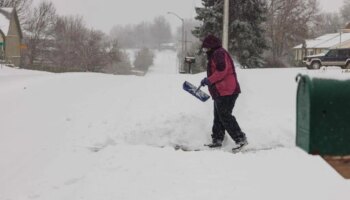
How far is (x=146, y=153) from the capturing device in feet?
23.1

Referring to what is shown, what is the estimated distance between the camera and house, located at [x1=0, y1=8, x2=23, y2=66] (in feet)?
210

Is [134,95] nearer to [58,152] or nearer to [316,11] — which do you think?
[58,152]

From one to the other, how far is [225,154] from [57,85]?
25.7 ft

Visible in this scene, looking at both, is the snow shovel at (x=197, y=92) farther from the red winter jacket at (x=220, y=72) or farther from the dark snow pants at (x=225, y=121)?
the red winter jacket at (x=220, y=72)

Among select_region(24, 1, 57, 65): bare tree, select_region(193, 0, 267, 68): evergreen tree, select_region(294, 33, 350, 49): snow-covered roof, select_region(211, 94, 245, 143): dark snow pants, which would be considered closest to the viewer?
select_region(211, 94, 245, 143): dark snow pants

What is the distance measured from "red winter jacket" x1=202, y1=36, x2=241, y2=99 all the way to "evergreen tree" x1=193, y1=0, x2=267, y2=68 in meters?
30.6

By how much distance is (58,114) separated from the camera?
9898 mm

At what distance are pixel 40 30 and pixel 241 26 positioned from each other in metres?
57.6

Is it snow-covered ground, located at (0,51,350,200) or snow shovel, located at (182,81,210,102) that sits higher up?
snow shovel, located at (182,81,210,102)

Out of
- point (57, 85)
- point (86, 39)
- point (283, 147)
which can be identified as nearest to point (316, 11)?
point (86, 39)

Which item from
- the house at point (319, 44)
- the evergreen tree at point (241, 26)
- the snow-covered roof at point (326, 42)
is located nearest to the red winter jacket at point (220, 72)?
the evergreen tree at point (241, 26)

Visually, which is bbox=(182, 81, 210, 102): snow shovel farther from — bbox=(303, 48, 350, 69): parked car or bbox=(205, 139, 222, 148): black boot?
bbox=(303, 48, 350, 69): parked car

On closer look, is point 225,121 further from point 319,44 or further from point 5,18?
point 319,44

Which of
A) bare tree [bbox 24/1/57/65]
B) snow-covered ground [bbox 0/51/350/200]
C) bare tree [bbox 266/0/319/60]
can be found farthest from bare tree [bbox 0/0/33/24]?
snow-covered ground [bbox 0/51/350/200]
